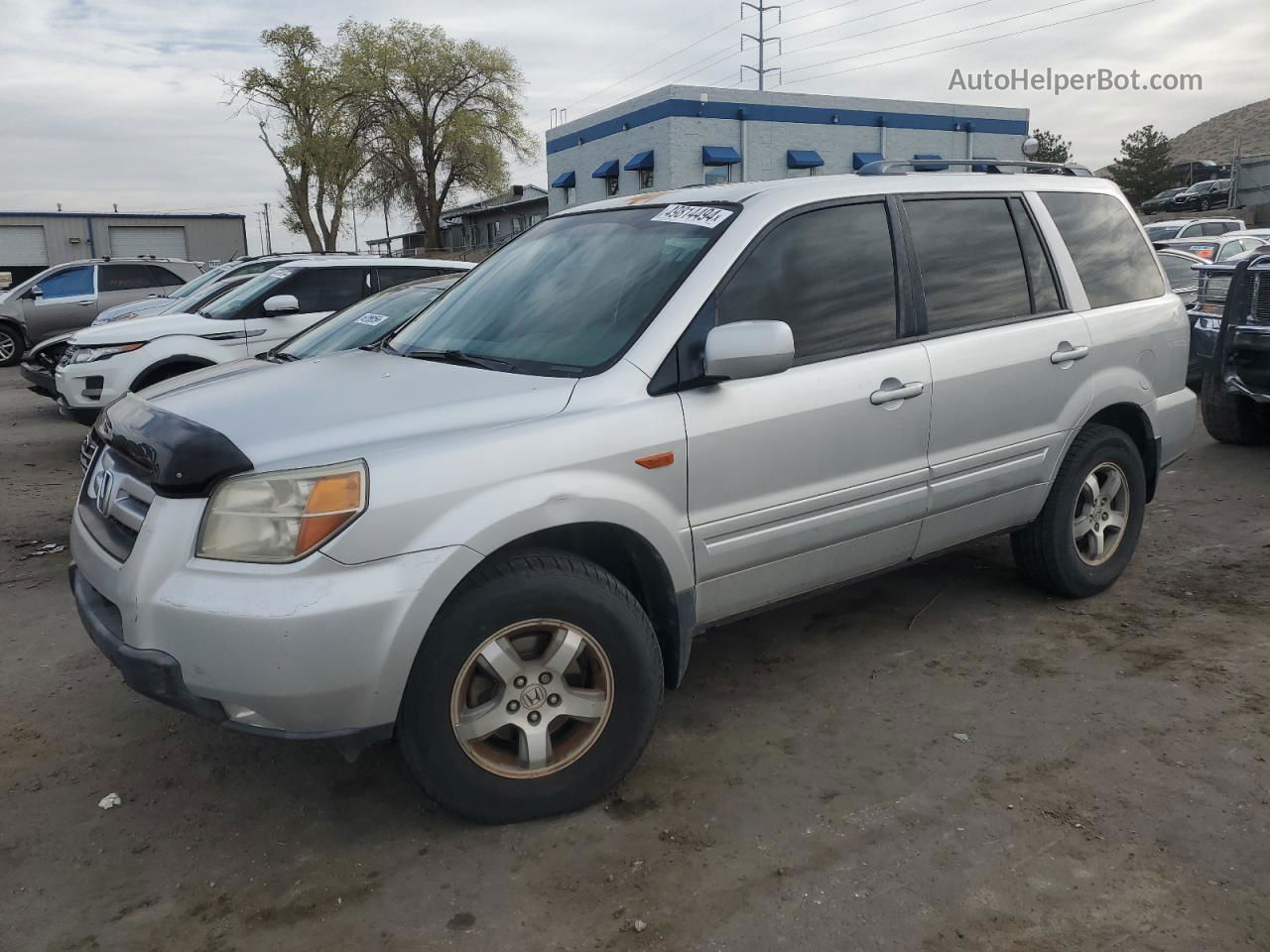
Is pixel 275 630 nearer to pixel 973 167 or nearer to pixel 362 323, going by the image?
pixel 973 167

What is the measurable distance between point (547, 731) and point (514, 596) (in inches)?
17.8

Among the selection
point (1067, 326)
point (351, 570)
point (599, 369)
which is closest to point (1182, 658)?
point (1067, 326)

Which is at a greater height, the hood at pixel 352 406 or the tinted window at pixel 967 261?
the tinted window at pixel 967 261

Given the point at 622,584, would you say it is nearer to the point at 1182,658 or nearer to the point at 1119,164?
the point at 1182,658

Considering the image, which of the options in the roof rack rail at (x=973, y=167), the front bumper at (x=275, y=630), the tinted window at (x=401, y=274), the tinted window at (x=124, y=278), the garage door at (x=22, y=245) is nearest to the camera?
the front bumper at (x=275, y=630)

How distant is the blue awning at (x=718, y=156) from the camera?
1337 inches

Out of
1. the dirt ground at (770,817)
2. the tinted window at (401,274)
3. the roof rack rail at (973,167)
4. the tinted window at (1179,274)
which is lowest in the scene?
the dirt ground at (770,817)

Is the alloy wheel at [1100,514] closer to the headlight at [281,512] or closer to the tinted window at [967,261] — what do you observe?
the tinted window at [967,261]

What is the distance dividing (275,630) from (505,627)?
60cm

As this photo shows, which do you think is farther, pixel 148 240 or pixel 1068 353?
pixel 148 240

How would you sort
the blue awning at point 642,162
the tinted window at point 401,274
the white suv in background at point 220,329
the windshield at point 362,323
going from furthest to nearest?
the blue awning at point 642,162
the tinted window at point 401,274
the white suv in background at point 220,329
the windshield at point 362,323

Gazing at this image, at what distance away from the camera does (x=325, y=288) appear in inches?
361

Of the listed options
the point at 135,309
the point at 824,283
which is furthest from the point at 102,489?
the point at 135,309

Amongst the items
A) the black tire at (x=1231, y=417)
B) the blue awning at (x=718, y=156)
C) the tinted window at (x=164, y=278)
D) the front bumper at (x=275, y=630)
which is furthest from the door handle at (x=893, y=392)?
the blue awning at (x=718, y=156)
